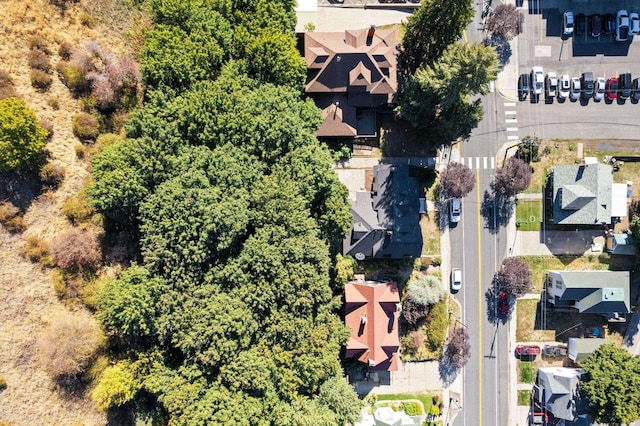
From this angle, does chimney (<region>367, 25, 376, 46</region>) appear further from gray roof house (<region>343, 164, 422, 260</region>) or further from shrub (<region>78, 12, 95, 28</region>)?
shrub (<region>78, 12, 95, 28</region>)

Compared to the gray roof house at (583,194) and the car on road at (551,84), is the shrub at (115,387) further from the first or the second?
the car on road at (551,84)

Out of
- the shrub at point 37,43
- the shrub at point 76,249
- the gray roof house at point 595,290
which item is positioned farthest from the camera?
the gray roof house at point 595,290

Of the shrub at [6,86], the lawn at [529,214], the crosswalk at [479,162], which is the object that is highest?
the shrub at [6,86]

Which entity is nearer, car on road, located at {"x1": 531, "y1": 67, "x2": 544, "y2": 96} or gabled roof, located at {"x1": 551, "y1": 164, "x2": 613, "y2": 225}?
gabled roof, located at {"x1": 551, "y1": 164, "x2": 613, "y2": 225}

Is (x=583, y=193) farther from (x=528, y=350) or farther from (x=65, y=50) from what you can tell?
(x=65, y=50)

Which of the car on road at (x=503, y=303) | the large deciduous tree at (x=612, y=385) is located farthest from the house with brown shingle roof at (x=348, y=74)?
the large deciduous tree at (x=612, y=385)

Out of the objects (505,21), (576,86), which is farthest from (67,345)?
(576,86)

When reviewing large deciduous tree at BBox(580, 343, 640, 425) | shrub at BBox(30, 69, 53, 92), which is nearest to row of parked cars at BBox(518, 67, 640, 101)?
large deciduous tree at BBox(580, 343, 640, 425)
